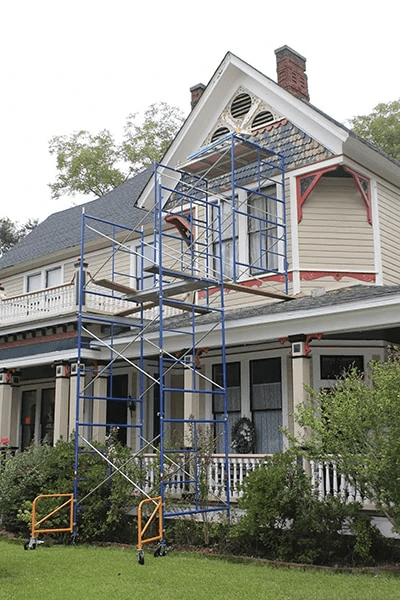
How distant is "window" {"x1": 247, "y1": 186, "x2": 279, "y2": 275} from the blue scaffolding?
3 centimetres

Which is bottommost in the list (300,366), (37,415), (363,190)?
(37,415)

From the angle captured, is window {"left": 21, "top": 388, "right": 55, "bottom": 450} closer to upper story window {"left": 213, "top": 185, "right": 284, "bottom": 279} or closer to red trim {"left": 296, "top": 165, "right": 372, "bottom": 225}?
upper story window {"left": 213, "top": 185, "right": 284, "bottom": 279}

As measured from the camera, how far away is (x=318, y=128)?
1642 centimetres

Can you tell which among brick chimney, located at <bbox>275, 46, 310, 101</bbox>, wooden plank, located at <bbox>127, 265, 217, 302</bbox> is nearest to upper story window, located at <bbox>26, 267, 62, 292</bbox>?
wooden plank, located at <bbox>127, 265, 217, 302</bbox>

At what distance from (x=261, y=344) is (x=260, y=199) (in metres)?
3.83

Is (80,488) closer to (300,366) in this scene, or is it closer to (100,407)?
(100,407)

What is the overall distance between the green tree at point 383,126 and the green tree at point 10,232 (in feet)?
100

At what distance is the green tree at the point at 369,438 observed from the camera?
9.73 m

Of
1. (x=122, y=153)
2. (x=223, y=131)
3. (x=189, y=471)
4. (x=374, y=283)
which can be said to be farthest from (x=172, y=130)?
(x=189, y=471)

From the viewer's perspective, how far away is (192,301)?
58.5ft

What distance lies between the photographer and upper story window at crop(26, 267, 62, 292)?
24297 millimetres

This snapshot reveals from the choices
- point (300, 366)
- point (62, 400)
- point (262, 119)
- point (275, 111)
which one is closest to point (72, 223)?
point (62, 400)

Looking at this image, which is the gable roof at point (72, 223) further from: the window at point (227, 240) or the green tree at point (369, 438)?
the green tree at point (369, 438)

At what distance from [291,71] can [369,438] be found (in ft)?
38.8
